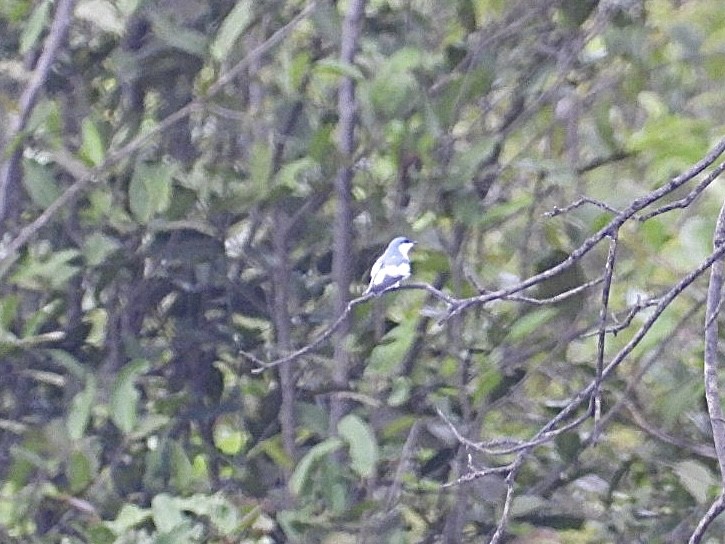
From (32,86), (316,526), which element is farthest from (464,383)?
(32,86)

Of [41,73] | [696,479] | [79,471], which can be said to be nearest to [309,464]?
[79,471]

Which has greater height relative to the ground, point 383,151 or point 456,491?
point 383,151

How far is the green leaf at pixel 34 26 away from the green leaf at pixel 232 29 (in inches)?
14.0

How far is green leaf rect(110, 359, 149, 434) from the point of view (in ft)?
9.20

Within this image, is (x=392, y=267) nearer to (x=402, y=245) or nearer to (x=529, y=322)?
(x=402, y=245)

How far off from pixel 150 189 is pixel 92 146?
0.49 ft

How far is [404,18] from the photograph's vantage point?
301 centimetres

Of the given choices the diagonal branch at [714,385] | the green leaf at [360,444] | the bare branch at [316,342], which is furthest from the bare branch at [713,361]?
the green leaf at [360,444]

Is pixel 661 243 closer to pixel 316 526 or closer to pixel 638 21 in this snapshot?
pixel 638 21

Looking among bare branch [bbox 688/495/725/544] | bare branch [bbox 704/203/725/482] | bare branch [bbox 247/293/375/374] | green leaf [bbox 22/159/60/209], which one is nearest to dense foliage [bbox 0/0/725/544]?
green leaf [bbox 22/159/60/209]

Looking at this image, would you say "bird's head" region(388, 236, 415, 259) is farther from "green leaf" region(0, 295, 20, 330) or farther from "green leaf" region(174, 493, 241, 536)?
"green leaf" region(0, 295, 20, 330)

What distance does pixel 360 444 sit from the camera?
271 centimetres

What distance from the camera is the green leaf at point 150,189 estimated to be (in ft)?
9.02

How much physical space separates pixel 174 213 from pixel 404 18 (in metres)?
0.65
